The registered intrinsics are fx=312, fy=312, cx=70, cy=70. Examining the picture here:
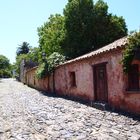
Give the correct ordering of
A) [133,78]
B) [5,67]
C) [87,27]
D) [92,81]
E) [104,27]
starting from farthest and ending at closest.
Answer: [5,67] → [104,27] → [87,27] → [92,81] → [133,78]

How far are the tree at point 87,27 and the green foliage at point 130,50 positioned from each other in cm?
1627

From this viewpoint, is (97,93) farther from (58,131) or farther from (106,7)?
(106,7)

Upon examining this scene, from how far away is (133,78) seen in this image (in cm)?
1373

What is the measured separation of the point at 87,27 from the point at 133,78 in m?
16.8

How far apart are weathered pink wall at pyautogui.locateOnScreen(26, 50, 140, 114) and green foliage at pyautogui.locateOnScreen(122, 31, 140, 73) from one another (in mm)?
790

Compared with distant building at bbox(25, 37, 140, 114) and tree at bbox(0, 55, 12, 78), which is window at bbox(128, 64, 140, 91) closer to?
distant building at bbox(25, 37, 140, 114)

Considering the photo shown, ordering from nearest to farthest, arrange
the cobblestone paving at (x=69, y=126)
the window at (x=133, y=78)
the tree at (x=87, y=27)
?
the cobblestone paving at (x=69, y=126) → the window at (x=133, y=78) → the tree at (x=87, y=27)

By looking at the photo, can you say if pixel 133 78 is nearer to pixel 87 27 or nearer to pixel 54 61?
pixel 54 61

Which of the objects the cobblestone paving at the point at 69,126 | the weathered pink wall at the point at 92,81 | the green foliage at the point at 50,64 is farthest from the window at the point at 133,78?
the green foliage at the point at 50,64

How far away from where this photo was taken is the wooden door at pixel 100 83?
16562 millimetres

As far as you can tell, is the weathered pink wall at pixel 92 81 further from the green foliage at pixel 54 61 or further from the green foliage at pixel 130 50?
the green foliage at pixel 130 50

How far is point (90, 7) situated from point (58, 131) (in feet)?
74.6

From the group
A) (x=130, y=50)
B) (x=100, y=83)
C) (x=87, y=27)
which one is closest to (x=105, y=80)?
(x=100, y=83)

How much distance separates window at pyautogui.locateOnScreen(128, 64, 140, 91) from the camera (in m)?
13.4
